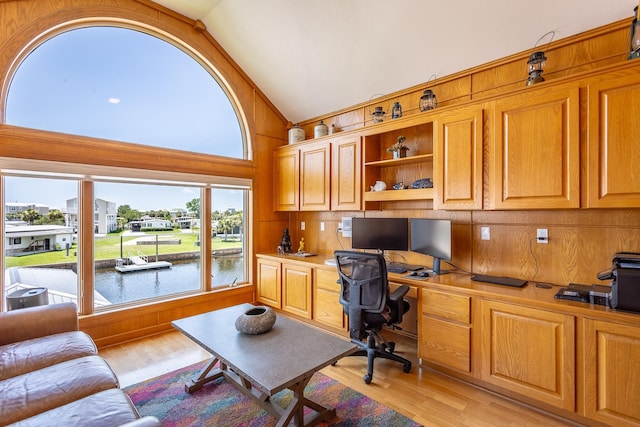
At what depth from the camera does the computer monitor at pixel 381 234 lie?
3229mm

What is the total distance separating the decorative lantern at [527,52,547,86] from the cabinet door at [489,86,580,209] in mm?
158

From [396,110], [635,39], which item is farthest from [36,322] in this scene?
[635,39]

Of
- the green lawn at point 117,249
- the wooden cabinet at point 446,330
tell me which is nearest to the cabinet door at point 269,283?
the green lawn at point 117,249

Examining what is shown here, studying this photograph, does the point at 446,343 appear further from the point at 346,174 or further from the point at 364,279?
the point at 346,174

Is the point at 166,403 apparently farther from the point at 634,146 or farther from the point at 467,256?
the point at 634,146

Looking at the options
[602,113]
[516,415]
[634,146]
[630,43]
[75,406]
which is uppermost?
[630,43]

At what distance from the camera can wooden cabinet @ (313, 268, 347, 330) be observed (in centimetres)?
327

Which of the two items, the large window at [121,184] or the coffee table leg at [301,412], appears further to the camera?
the large window at [121,184]

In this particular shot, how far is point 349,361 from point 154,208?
9.16 feet

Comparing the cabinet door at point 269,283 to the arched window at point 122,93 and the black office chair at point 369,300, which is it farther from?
the arched window at point 122,93

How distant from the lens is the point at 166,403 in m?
2.20

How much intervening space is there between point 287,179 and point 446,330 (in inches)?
110

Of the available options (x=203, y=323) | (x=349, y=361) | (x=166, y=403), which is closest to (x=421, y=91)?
(x=349, y=361)

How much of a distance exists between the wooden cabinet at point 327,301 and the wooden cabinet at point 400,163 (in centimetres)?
98
